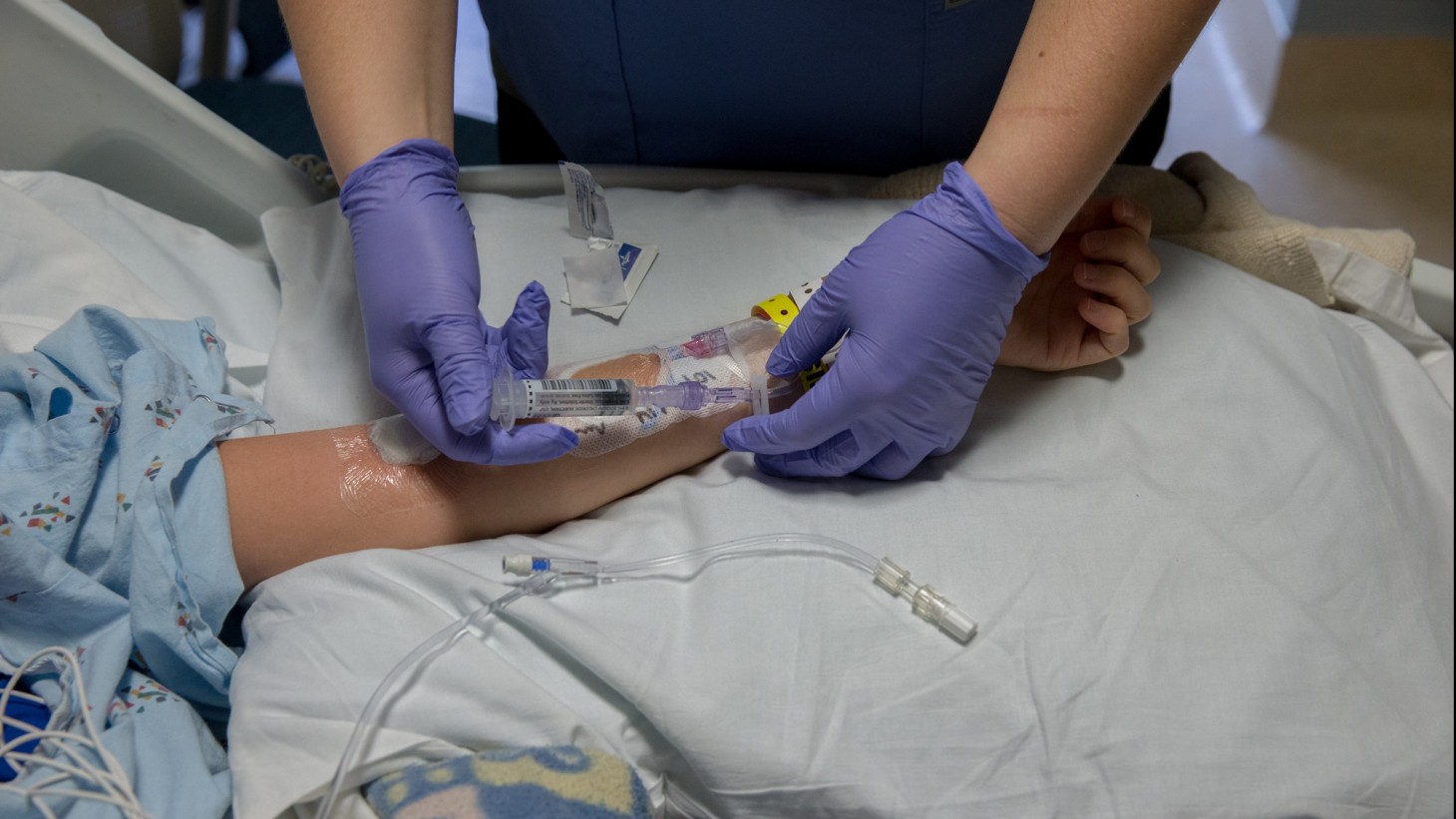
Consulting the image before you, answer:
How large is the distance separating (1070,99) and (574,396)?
1.92 feet

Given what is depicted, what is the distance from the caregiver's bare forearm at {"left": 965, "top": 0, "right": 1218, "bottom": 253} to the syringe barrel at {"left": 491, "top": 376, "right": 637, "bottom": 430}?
444mm

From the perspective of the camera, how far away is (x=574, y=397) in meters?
1.03

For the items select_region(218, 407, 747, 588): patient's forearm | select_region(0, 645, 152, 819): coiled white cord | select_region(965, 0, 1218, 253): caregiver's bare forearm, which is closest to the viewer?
select_region(0, 645, 152, 819): coiled white cord

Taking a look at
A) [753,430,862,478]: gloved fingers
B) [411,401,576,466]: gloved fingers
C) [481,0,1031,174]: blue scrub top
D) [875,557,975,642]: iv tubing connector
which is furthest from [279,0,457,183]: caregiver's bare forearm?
[875,557,975,642]: iv tubing connector

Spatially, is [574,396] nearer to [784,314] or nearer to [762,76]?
[784,314]

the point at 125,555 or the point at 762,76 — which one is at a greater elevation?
the point at 762,76

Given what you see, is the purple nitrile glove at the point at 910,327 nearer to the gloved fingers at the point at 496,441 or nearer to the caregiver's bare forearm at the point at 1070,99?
the caregiver's bare forearm at the point at 1070,99

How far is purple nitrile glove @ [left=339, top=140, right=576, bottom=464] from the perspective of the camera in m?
1.01

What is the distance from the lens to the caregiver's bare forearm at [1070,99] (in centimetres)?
93

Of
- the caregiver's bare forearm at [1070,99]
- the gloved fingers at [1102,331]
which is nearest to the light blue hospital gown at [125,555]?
the caregiver's bare forearm at [1070,99]

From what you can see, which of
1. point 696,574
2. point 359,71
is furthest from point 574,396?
point 359,71

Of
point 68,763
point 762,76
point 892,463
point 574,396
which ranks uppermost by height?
point 762,76

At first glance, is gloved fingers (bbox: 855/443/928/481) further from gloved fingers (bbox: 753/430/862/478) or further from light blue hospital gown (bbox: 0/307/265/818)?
light blue hospital gown (bbox: 0/307/265/818)

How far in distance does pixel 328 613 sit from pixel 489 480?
0.23m
